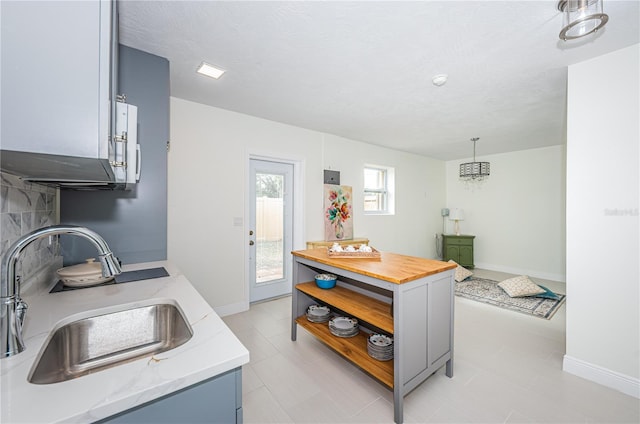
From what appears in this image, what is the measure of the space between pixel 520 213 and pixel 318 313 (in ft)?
16.8

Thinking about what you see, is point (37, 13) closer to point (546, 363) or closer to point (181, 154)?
point (181, 154)

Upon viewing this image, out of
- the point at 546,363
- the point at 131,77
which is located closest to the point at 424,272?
the point at 546,363

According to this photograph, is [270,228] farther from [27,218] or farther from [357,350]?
[27,218]

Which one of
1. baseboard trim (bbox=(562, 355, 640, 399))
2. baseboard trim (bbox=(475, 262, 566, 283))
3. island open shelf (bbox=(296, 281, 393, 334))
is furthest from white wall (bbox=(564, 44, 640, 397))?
baseboard trim (bbox=(475, 262, 566, 283))

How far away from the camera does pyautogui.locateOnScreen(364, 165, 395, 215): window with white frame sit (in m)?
5.10

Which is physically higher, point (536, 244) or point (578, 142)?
point (578, 142)

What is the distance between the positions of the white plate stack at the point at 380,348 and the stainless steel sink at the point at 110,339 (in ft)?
4.36

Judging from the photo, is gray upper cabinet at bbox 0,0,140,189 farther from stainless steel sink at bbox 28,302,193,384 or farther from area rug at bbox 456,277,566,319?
area rug at bbox 456,277,566,319

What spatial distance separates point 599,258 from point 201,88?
3734mm

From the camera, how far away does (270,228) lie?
3746 millimetres

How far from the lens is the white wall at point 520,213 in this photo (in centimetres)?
492

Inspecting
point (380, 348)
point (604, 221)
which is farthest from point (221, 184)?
point (604, 221)

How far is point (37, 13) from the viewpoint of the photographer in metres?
0.69

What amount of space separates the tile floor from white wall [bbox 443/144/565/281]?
2.94 meters
